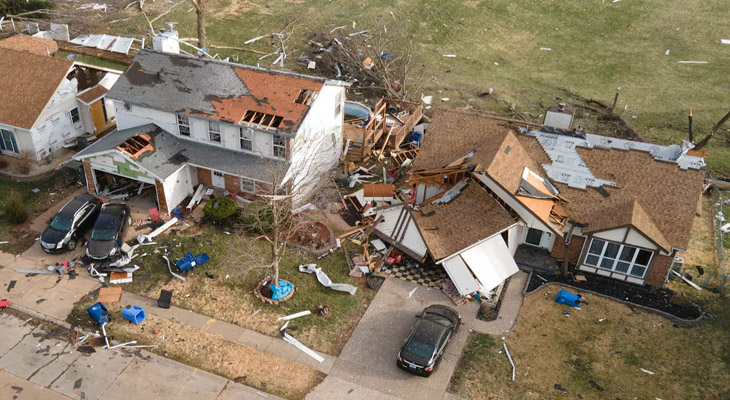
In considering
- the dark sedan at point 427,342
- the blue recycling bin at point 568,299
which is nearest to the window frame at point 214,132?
the dark sedan at point 427,342

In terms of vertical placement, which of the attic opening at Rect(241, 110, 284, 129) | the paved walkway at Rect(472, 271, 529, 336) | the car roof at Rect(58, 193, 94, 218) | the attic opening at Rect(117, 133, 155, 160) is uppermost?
the attic opening at Rect(241, 110, 284, 129)

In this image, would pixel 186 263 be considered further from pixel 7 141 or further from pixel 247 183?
pixel 7 141

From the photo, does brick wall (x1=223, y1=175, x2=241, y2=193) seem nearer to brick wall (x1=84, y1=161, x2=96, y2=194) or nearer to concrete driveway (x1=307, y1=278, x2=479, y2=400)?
brick wall (x1=84, y1=161, x2=96, y2=194)

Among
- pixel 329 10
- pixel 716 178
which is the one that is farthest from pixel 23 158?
pixel 716 178

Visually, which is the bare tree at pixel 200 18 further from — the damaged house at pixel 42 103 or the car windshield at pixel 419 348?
the car windshield at pixel 419 348

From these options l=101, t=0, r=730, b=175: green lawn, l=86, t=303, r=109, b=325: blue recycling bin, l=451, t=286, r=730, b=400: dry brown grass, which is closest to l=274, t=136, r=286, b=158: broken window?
l=86, t=303, r=109, b=325: blue recycling bin
